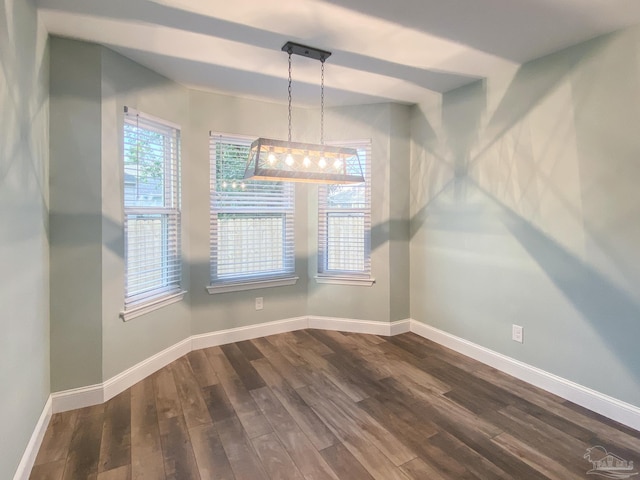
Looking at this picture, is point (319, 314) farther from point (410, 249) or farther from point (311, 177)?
point (311, 177)

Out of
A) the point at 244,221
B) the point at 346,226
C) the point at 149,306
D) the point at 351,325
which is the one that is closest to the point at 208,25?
the point at 244,221

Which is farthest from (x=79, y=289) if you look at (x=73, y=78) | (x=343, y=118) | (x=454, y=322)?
(x=454, y=322)

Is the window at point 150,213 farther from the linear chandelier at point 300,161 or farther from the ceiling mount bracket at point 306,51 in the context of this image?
the ceiling mount bracket at point 306,51

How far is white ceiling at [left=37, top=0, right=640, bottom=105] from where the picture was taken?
6.39 feet

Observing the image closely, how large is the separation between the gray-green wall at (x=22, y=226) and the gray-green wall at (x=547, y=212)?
128 inches

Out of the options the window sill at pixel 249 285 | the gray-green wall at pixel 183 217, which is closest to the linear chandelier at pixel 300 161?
the gray-green wall at pixel 183 217

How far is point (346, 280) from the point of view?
3.82 m

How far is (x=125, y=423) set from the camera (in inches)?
86.7

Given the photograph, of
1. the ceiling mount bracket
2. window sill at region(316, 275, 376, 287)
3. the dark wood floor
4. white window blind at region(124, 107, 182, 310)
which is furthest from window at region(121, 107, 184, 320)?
window sill at region(316, 275, 376, 287)

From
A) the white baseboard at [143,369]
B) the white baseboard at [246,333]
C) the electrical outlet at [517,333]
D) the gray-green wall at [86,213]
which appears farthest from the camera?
the white baseboard at [246,333]

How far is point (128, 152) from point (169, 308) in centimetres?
138

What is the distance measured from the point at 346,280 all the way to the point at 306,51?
232 cm

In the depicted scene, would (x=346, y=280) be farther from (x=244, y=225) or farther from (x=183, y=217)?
(x=183, y=217)

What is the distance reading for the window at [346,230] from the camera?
3766 millimetres
